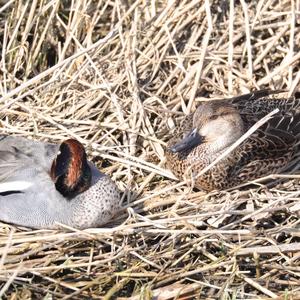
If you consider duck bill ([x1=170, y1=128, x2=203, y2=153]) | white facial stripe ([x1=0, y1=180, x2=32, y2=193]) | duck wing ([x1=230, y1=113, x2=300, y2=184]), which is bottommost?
duck wing ([x1=230, y1=113, x2=300, y2=184])

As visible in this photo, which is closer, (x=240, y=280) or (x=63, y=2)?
(x=240, y=280)

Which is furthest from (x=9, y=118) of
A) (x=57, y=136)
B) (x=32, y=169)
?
(x=32, y=169)

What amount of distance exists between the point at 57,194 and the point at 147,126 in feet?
3.19

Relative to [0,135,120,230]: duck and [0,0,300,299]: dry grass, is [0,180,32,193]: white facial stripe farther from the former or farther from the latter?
[0,0,300,299]: dry grass

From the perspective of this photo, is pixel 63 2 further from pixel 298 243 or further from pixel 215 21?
pixel 298 243

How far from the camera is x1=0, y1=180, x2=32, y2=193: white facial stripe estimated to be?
173 inches

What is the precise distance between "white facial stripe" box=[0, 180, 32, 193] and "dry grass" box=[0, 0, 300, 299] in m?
0.22

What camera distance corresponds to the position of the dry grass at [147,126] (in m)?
4.15

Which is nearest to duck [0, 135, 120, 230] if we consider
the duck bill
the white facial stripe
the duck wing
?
the white facial stripe

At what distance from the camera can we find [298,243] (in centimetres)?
432

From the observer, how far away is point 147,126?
5.18 m

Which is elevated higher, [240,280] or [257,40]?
[257,40]

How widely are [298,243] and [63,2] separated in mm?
2401

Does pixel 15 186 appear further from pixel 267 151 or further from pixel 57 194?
pixel 267 151
